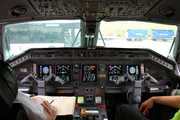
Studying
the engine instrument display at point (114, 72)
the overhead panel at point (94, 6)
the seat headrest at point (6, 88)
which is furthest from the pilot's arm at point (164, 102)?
the engine instrument display at point (114, 72)

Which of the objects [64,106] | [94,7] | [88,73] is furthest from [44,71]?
[64,106]

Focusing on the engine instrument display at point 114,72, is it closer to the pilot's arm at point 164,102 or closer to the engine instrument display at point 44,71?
the engine instrument display at point 44,71

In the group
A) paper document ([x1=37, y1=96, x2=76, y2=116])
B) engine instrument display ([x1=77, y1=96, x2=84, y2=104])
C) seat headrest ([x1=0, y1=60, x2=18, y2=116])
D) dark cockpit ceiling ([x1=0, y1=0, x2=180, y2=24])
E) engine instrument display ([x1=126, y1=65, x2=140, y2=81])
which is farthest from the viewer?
engine instrument display ([x1=126, y1=65, x2=140, y2=81])

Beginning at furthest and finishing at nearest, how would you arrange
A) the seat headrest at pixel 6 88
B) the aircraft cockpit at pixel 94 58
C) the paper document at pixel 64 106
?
1. the aircraft cockpit at pixel 94 58
2. the paper document at pixel 64 106
3. the seat headrest at pixel 6 88

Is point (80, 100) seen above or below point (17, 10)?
below

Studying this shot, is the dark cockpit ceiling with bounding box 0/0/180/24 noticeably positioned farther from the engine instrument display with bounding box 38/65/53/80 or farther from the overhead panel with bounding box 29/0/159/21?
the engine instrument display with bounding box 38/65/53/80

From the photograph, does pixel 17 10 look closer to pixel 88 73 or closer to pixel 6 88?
pixel 88 73

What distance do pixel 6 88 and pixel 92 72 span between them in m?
2.86

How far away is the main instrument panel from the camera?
3.17 metres

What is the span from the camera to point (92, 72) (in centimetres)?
332

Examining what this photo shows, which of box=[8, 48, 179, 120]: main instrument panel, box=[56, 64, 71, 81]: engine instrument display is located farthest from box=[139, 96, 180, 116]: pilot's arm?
box=[56, 64, 71, 81]: engine instrument display

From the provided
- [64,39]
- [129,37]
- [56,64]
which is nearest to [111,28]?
[129,37]

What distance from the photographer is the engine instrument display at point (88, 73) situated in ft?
10.8

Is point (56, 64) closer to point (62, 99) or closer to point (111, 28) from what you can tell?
point (111, 28)
